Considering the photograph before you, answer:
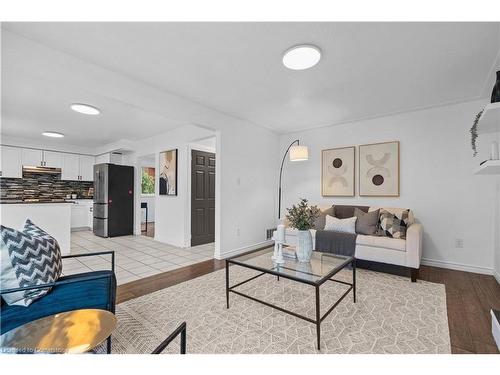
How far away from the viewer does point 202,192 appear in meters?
4.88

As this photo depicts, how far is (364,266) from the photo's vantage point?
3248mm

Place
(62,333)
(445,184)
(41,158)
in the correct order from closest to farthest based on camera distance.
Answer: (62,333) < (445,184) < (41,158)

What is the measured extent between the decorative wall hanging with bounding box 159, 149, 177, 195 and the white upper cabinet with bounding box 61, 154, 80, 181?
3175 millimetres

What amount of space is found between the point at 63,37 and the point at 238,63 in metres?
1.46

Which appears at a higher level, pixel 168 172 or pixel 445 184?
pixel 168 172

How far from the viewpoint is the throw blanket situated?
10.4 ft

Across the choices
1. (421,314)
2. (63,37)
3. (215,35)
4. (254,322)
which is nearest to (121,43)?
(63,37)

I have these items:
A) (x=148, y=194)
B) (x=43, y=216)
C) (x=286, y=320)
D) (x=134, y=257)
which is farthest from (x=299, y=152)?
(x=148, y=194)

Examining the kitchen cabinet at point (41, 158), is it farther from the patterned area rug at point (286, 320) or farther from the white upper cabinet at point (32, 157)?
the patterned area rug at point (286, 320)

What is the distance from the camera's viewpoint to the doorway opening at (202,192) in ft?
15.4

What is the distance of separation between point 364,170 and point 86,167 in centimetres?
709

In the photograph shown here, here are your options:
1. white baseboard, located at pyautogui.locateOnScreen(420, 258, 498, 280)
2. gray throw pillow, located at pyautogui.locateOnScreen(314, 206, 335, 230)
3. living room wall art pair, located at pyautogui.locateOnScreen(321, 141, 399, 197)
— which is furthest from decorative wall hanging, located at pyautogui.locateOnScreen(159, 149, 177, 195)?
white baseboard, located at pyautogui.locateOnScreen(420, 258, 498, 280)

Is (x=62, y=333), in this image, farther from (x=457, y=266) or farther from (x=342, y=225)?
(x=457, y=266)

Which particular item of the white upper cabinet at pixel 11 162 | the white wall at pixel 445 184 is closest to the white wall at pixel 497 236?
the white wall at pixel 445 184
